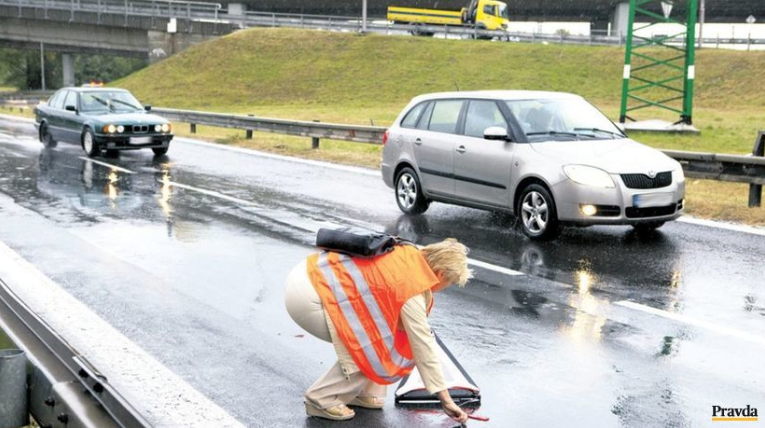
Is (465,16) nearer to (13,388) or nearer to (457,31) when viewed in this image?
(457,31)

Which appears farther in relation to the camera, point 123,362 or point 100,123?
point 100,123

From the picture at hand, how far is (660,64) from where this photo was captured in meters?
37.5

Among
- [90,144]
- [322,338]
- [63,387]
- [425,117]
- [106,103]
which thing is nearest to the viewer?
[63,387]

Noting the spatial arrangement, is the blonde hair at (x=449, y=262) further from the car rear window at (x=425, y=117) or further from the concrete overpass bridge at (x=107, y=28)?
the concrete overpass bridge at (x=107, y=28)

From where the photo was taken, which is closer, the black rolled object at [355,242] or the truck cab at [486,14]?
the black rolled object at [355,242]

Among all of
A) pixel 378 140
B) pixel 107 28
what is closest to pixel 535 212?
pixel 378 140

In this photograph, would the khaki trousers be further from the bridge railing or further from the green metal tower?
the bridge railing

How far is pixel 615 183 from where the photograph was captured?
9.78 metres

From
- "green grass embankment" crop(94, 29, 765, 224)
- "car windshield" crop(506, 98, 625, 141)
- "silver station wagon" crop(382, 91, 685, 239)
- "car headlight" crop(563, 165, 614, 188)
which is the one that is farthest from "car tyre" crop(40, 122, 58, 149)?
"green grass embankment" crop(94, 29, 765, 224)

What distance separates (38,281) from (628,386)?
4988 millimetres

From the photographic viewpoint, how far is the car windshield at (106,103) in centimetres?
2111

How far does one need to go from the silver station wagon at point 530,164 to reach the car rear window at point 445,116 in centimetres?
2

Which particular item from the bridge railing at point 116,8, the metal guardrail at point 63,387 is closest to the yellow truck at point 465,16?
the bridge railing at point 116,8

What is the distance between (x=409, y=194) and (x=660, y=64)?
28122mm
